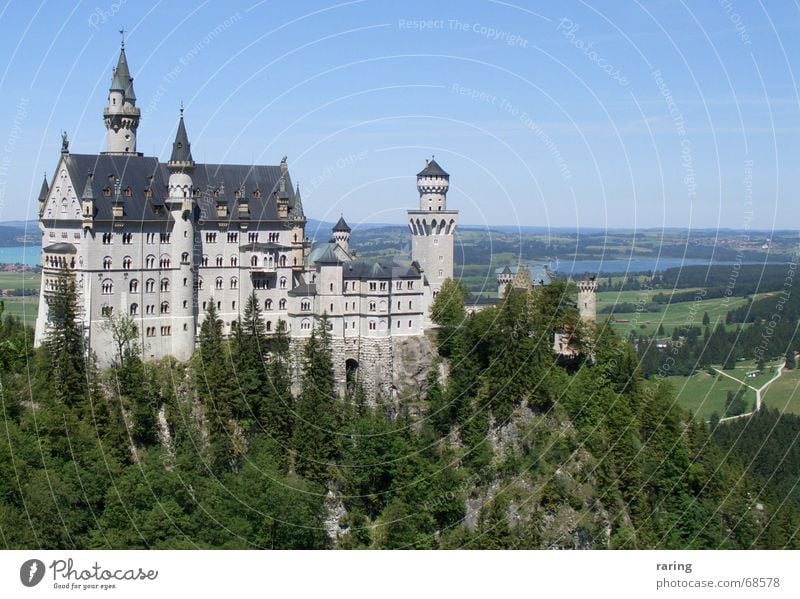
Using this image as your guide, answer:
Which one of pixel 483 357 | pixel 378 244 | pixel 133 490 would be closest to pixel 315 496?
pixel 133 490

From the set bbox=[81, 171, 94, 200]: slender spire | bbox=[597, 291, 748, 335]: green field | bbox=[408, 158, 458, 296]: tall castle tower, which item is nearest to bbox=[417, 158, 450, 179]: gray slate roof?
bbox=[408, 158, 458, 296]: tall castle tower

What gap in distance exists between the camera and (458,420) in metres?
79.1

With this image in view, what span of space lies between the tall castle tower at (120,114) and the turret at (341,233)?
14.7m

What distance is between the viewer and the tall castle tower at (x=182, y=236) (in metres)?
76.9

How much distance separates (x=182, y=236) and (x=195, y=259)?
2.04 meters

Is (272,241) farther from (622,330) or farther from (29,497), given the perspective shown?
(622,330)

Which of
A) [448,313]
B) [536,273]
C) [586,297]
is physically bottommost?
[448,313]

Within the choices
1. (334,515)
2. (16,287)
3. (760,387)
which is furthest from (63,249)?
(760,387)

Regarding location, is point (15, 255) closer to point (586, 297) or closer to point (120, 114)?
point (120, 114)

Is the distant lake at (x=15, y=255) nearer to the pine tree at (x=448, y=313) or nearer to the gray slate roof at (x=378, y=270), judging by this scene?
the gray slate roof at (x=378, y=270)

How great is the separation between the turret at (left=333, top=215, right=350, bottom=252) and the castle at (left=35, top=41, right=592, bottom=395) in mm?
95

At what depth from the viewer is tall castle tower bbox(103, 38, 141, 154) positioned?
265 feet

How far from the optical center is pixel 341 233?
282 feet

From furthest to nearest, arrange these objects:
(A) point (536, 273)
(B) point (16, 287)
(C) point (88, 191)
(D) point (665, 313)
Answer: (D) point (665, 313)
(B) point (16, 287)
(A) point (536, 273)
(C) point (88, 191)
